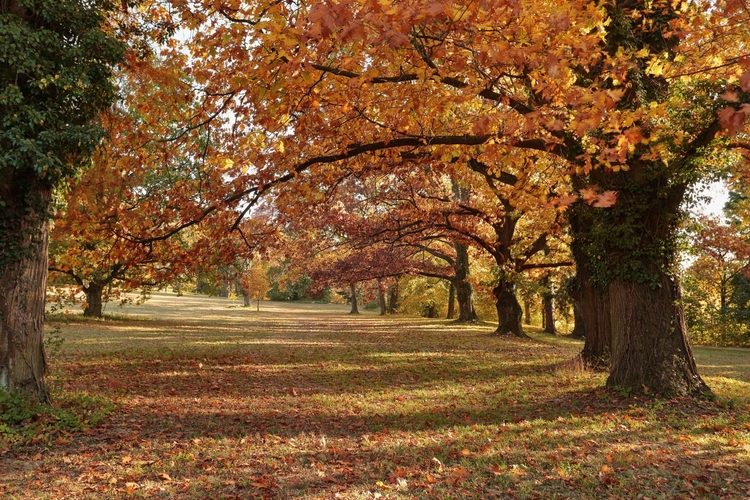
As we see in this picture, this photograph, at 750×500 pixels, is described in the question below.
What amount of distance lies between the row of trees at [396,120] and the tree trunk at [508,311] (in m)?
9.68

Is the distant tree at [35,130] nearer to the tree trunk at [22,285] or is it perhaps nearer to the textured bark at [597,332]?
the tree trunk at [22,285]

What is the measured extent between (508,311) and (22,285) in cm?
1931

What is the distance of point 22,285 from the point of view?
6977mm

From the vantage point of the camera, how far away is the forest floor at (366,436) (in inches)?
189

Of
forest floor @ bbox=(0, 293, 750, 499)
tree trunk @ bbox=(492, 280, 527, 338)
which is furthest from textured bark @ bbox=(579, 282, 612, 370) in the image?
tree trunk @ bbox=(492, 280, 527, 338)

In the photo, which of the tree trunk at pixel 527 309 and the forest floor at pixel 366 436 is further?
the tree trunk at pixel 527 309

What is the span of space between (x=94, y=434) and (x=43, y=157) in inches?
137

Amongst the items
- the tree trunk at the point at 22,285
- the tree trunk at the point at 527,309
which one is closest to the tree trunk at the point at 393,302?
the tree trunk at the point at 527,309

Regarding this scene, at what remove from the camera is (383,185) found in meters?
19.6

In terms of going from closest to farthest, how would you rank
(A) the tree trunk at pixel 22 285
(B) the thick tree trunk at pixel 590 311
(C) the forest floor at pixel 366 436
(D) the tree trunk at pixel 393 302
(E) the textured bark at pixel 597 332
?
(C) the forest floor at pixel 366 436, (A) the tree trunk at pixel 22 285, (B) the thick tree trunk at pixel 590 311, (E) the textured bark at pixel 597 332, (D) the tree trunk at pixel 393 302

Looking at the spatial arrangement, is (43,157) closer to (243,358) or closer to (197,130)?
(197,130)

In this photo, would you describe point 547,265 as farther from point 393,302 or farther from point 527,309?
point 393,302

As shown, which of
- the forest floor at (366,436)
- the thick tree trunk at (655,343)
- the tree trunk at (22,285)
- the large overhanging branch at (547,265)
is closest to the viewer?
the forest floor at (366,436)

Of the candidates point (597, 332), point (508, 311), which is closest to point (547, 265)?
point (508, 311)
